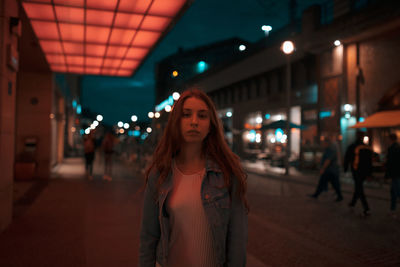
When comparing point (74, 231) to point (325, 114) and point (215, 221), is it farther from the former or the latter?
point (325, 114)

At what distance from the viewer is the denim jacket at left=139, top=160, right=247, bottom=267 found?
2291 millimetres

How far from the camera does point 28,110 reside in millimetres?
16734

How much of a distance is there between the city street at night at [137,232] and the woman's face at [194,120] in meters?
3.40

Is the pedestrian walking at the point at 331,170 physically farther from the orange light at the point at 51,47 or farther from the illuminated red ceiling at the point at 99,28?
the orange light at the point at 51,47

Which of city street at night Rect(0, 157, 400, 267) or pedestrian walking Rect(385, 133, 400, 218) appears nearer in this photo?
city street at night Rect(0, 157, 400, 267)

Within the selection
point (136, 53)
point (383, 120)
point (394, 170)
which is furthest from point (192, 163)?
point (383, 120)

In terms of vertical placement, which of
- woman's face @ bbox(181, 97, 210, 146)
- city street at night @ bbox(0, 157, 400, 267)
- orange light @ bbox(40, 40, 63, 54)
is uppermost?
orange light @ bbox(40, 40, 63, 54)

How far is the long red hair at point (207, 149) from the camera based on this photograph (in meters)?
2.39

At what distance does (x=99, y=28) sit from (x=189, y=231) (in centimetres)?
1069

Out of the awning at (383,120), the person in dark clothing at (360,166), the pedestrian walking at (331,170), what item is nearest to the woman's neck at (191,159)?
the person in dark clothing at (360,166)

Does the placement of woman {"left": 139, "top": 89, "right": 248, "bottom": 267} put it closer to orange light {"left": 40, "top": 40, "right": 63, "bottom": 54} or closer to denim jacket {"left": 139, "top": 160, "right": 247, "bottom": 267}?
denim jacket {"left": 139, "top": 160, "right": 247, "bottom": 267}

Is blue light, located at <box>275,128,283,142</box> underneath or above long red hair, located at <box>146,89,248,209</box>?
above

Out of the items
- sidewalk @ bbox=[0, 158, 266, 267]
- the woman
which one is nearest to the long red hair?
the woman

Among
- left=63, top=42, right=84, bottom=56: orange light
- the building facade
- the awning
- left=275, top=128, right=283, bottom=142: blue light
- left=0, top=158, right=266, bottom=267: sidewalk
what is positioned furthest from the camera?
left=275, top=128, right=283, bottom=142: blue light
